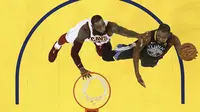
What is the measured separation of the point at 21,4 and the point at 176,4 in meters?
0.80

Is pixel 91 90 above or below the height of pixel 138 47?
below

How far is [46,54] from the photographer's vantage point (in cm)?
227

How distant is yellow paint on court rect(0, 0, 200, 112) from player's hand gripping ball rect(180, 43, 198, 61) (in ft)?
0.08

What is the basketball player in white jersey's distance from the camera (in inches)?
88.7

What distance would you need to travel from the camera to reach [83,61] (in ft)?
7.45

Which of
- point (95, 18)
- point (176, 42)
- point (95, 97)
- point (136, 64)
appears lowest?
point (95, 97)

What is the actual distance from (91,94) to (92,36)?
0.99 ft

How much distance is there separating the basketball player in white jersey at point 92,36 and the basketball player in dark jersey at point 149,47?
0.17 feet

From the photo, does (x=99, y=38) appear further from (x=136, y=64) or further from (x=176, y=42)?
(x=176, y=42)

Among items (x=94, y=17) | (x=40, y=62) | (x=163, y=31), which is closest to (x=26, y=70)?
(x=40, y=62)

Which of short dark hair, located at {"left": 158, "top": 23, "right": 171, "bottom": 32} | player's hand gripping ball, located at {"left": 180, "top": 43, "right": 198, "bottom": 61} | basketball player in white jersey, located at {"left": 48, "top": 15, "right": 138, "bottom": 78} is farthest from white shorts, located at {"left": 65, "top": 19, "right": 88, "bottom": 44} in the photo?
player's hand gripping ball, located at {"left": 180, "top": 43, "right": 198, "bottom": 61}

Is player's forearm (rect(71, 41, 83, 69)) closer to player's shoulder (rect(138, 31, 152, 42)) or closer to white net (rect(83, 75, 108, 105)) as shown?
white net (rect(83, 75, 108, 105))

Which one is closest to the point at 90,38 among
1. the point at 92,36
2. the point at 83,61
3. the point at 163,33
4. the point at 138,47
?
the point at 92,36

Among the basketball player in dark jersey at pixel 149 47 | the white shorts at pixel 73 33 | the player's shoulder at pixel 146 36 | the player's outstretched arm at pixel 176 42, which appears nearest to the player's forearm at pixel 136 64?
the basketball player in dark jersey at pixel 149 47
